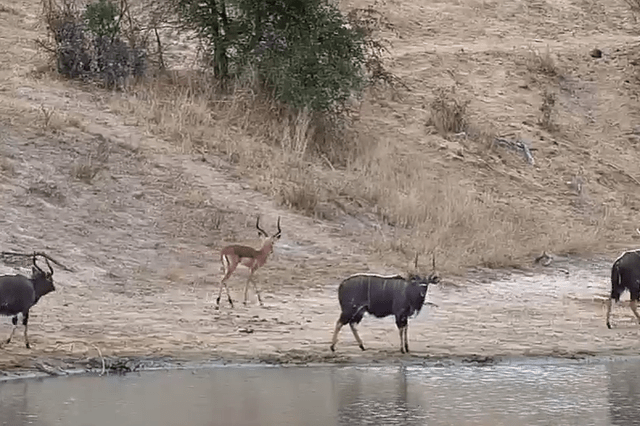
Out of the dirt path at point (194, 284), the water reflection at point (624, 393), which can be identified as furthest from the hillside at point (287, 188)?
the water reflection at point (624, 393)

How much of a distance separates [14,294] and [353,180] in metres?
10.3

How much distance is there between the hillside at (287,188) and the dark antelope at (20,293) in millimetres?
396

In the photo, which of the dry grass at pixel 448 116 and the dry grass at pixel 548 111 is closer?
the dry grass at pixel 448 116

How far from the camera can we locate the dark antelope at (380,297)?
11.6m

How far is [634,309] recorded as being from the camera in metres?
13.9

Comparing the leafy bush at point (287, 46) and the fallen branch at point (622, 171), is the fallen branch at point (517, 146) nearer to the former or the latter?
the fallen branch at point (622, 171)

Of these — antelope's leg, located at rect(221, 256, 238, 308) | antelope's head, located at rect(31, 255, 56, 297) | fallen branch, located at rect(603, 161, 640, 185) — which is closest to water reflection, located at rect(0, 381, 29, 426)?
antelope's head, located at rect(31, 255, 56, 297)

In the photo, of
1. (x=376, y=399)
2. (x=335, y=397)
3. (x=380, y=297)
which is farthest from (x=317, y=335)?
(x=376, y=399)

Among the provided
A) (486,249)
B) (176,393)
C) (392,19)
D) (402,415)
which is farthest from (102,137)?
(392,19)

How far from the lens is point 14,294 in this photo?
11297 millimetres

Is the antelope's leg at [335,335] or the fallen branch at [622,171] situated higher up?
the antelope's leg at [335,335]

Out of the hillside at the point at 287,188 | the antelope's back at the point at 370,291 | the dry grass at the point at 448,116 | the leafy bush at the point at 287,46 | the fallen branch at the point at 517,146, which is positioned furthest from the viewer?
the dry grass at the point at 448,116

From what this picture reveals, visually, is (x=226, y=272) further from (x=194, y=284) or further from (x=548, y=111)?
(x=548, y=111)

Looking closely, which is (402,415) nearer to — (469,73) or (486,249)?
(486,249)
